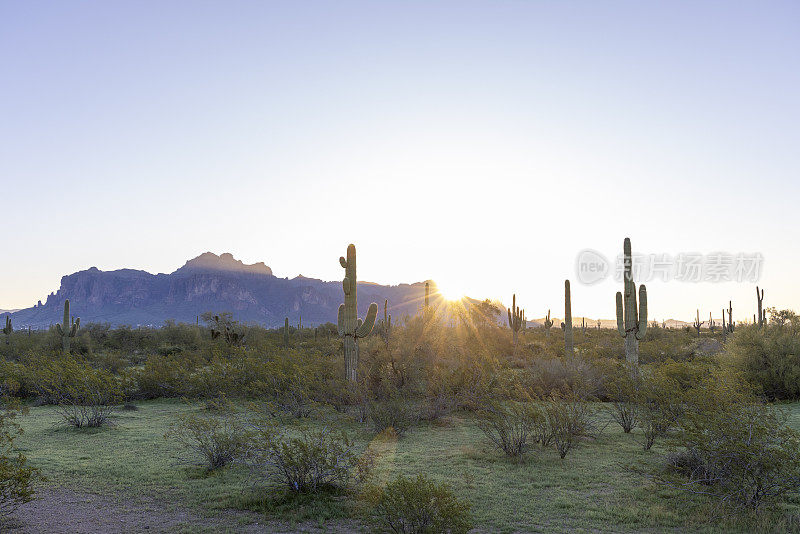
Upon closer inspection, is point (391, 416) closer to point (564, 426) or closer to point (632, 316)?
point (564, 426)

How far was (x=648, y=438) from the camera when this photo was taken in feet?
35.8

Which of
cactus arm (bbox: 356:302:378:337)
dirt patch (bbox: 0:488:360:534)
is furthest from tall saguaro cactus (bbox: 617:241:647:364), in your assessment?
dirt patch (bbox: 0:488:360:534)

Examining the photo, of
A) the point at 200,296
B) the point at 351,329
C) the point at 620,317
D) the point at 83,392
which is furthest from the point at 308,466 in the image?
the point at 200,296

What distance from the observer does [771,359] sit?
1834 cm

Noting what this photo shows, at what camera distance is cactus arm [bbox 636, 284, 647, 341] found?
19700 mm

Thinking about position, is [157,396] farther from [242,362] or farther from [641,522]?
[641,522]

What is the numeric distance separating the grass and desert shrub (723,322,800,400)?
Result: 16.1 ft

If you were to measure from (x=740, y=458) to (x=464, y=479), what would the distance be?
12.4 feet

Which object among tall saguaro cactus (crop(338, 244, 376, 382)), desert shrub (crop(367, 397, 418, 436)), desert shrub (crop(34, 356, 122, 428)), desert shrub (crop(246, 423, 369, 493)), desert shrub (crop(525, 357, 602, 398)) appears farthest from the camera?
desert shrub (crop(525, 357, 602, 398))

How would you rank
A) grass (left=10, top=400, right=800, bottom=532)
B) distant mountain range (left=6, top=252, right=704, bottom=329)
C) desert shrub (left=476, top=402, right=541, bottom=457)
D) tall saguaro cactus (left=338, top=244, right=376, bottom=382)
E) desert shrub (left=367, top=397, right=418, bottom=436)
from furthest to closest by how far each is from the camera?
distant mountain range (left=6, top=252, right=704, bottom=329), tall saguaro cactus (left=338, top=244, right=376, bottom=382), desert shrub (left=367, top=397, right=418, bottom=436), desert shrub (left=476, top=402, right=541, bottom=457), grass (left=10, top=400, right=800, bottom=532)

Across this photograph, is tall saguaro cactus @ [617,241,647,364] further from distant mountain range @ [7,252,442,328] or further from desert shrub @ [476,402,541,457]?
distant mountain range @ [7,252,442,328]

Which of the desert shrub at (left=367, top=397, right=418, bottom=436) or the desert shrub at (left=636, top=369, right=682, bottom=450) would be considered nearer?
the desert shrub at (left=636, top=369, right=682, bottom=450)

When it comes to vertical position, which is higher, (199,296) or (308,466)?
(199,296)

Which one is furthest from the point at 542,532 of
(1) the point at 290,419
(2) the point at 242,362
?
(2) the point at 242,362
